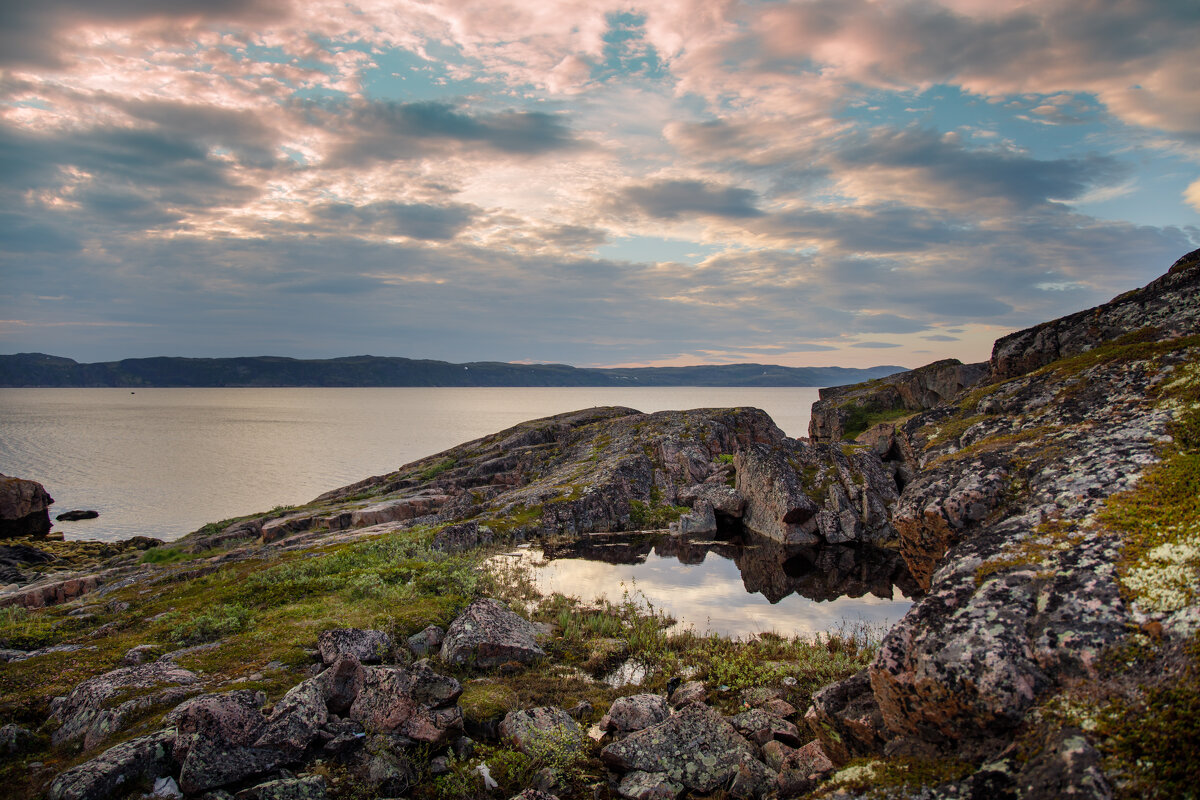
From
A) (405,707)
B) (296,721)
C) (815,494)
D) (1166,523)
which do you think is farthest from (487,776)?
(815,494)

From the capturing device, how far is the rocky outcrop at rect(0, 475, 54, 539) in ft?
160

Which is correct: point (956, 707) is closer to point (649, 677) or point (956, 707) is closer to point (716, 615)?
point (649, 677)

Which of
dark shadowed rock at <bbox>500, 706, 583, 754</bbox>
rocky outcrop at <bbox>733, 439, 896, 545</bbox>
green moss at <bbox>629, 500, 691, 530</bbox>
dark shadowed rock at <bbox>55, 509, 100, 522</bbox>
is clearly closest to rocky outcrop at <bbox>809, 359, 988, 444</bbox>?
rocky outcrop at <bbox>733, 439, 896, 545</bbox>

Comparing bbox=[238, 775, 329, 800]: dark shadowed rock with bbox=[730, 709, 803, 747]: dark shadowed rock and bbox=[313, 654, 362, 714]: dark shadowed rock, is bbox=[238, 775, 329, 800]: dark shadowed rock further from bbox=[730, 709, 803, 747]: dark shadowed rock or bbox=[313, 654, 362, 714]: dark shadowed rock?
bbox=[730, 709, 803, 747]: dark shadowed rock

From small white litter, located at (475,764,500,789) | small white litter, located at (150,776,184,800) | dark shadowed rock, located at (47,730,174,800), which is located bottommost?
small white litter, located at (475,764,500,789)

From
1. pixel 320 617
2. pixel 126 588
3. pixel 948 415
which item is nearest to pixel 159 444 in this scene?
pixel 126 588

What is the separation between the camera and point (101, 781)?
26.5ft

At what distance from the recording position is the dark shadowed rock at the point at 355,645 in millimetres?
12750

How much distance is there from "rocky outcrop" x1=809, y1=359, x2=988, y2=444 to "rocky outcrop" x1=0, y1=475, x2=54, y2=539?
70.0 meters

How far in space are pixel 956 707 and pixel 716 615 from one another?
16.3m

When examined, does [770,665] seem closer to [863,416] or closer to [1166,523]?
[1166,523]

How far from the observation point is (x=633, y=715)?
11172mm

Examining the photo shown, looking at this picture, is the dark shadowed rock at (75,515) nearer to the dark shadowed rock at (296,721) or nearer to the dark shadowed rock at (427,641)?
the dark shadowed rock at (427,641)

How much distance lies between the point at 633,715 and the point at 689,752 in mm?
1825
